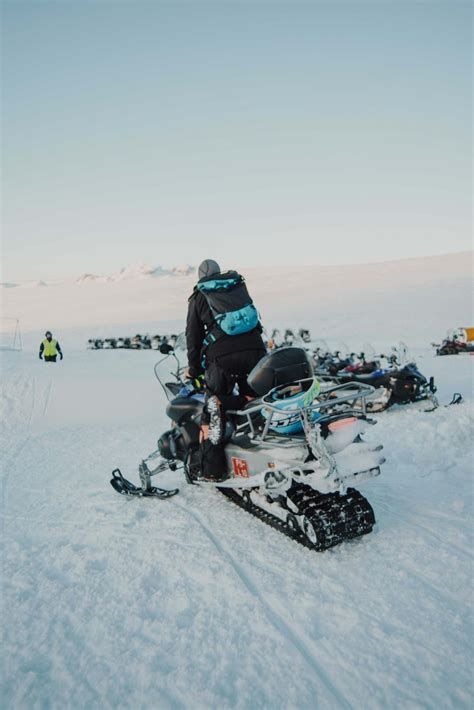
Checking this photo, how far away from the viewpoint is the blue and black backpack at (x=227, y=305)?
371 cm

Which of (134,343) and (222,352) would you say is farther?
(134,343)

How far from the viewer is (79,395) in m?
9.66

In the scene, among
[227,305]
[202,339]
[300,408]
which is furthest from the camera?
[202,339]

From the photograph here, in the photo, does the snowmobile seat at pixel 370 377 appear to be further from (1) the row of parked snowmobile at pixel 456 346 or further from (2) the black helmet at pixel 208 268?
(1) the row of parked snowmobile at pixel 456 346

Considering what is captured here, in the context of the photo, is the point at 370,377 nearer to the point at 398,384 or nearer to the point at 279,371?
the point at 398,384

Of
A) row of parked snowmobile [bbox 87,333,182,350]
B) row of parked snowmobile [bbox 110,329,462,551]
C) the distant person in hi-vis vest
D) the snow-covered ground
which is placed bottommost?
row of parked snowmobile [bbox 87,333,182,350]

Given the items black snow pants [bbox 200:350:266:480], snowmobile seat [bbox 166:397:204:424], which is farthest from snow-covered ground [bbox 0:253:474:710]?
snowmobile seat [bbox 166:397:204:424]

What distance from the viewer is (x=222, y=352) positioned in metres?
3.73

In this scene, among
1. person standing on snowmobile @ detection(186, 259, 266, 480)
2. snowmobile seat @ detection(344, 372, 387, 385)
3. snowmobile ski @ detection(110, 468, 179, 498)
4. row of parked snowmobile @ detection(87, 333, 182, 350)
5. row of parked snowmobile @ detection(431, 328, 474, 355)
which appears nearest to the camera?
person standing on snowmobile @ detection(186, 259, 266, 480)

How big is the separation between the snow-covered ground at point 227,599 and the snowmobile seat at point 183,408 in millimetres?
621

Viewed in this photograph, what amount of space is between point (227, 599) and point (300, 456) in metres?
0.91

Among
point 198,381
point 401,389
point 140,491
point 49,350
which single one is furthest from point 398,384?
point 49,350

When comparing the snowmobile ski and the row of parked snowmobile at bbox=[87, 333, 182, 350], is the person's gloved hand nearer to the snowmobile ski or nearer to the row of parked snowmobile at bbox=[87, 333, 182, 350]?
the snowmobile ski

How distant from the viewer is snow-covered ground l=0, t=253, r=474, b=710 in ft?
6.68
